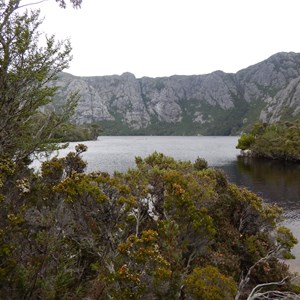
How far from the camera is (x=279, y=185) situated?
68.6m

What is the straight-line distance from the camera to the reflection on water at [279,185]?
152 feet

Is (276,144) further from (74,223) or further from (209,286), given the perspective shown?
(209,286)

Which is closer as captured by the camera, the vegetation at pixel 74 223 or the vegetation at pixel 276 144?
the vegetation at pixel 74 223

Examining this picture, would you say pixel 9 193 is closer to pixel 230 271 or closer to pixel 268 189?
pixel 230 271

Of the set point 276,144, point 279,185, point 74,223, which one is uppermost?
point 74,223

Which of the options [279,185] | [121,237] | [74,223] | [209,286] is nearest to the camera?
[209,286]

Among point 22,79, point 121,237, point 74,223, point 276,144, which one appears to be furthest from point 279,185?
point 22,79

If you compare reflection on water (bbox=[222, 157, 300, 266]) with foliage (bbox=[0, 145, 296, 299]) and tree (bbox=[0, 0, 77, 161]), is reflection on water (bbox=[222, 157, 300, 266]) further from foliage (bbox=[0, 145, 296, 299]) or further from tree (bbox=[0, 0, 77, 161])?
tree (bbox=[0, 0, 77, 161])

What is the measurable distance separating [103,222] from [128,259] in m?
4.09

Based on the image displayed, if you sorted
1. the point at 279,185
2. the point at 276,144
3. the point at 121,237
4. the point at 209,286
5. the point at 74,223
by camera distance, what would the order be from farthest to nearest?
1. the point at 276,144
2. the point at 279,185
3. the point at 121,237
4. the point at 74,223
5. the point at 209,286

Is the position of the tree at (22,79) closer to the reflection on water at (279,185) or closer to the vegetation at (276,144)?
the reflection on water at (279,185)

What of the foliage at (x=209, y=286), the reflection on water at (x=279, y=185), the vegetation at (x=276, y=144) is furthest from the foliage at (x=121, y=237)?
the vegetation at (x=276, y=144)

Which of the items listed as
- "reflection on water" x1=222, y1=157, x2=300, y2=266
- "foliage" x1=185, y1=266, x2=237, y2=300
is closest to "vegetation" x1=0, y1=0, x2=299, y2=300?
"foliage" x1=185, y1=266, x2=237, y2=300

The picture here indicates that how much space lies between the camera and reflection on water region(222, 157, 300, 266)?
46375 millimetres
